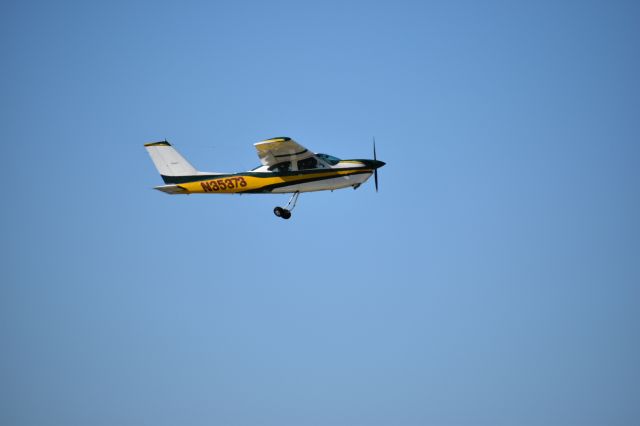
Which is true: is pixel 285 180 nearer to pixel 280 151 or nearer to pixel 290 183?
pixel 290 183

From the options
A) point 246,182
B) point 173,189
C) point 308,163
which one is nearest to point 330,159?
point 308,163

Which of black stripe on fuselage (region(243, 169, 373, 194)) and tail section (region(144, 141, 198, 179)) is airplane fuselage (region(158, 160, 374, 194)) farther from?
tail section (region(144, 141, 198, 179))

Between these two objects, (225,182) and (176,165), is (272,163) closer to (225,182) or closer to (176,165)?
(225,182)

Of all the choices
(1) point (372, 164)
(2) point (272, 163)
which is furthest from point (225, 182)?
(1) point (372, 164)

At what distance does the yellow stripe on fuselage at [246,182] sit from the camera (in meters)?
38.3

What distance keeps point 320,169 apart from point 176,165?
25.8 feet

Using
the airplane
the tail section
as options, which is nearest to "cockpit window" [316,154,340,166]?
the airplane

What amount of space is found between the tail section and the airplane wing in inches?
183

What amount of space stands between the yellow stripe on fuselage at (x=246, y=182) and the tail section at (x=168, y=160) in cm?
80

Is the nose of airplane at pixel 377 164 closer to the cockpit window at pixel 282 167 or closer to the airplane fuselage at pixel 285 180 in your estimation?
the airplane fuselage at pixel 285 180

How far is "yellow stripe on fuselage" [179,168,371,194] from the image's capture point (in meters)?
38.3

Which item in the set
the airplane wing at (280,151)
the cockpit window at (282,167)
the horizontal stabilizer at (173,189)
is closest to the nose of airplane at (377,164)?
the airplane wing at (280,151)

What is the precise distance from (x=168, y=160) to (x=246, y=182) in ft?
15.8

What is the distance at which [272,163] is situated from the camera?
126 feet
